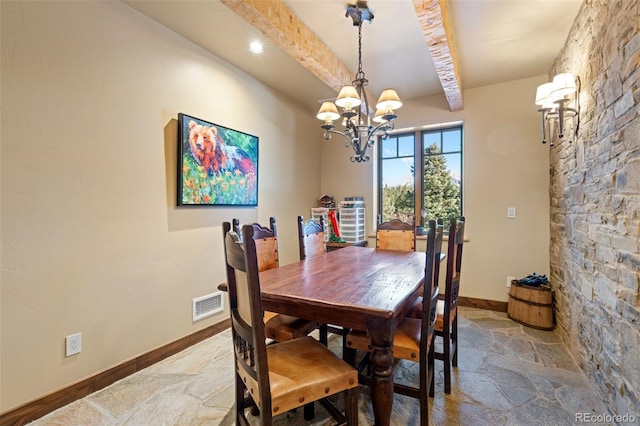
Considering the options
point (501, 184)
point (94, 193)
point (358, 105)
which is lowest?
point (94, 193)

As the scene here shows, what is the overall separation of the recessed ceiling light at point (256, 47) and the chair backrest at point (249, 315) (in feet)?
6.77

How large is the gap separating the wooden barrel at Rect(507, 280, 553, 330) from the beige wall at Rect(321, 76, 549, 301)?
1.25ft

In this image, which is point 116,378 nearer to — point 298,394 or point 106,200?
point 106,200

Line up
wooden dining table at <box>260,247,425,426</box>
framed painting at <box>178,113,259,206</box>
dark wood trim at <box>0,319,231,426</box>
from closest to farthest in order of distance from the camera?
1. wooden dining table at <box>260,247,425,426</box>
2. dark wood trim at <box>0,319,231,426</box>
3. framed painting at <box>178,113,259,206</box>

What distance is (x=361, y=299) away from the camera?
4.51 feet

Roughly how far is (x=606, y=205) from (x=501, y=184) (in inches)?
68.7

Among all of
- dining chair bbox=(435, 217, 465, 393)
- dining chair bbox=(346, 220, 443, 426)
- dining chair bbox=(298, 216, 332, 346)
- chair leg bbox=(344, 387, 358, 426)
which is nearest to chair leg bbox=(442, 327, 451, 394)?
dining chair bbox=(435, 217, 465, 393)

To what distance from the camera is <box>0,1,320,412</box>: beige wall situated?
1.69m

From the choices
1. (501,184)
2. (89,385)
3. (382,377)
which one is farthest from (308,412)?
(501,184)

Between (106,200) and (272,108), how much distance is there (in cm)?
216

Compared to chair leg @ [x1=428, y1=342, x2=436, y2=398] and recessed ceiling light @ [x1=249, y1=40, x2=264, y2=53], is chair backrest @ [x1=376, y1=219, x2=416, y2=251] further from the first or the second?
recessed ceiling light @ [x1=249, y1=40, x2=264, y2=53]

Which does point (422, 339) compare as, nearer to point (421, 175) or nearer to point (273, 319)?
point (273, 319)

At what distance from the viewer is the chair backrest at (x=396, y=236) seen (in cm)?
302

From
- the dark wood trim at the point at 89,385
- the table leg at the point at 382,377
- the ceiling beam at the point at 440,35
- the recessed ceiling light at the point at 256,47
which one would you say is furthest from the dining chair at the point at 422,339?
the recessed ceiling light at the point at 256,47
